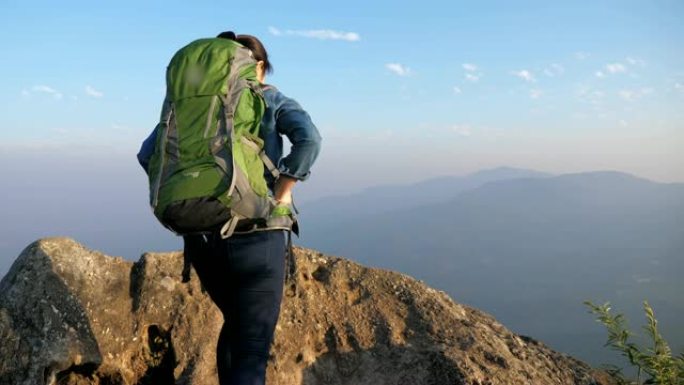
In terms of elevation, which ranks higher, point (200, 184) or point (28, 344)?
point (200, 184)

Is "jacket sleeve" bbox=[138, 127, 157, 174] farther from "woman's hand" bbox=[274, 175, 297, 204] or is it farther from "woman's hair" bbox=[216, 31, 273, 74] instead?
"woman's hand" bbox=[274, 175, 297, 204]

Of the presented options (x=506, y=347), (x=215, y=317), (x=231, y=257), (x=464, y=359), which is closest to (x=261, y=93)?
(x=231, y=257)

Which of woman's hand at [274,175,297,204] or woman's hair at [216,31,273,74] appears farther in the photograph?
woman's hair at [216,31,273,74]

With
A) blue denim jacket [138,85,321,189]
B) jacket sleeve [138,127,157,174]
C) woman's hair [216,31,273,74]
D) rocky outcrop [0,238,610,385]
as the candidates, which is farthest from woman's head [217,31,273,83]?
rocky outcrop [0,238,610,385]

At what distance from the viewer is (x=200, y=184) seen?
11.1ft

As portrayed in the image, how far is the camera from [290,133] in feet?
12.5

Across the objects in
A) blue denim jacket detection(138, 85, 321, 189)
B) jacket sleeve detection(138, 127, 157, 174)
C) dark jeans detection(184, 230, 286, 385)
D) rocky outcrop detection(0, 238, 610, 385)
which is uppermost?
blue denim jacket detection(138, 85, 321, 189)

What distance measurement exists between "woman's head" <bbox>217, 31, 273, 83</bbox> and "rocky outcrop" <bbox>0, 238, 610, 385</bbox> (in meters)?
3.56

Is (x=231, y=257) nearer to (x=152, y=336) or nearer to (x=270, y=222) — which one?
(x=270, y=222)

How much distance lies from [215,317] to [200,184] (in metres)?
3.49

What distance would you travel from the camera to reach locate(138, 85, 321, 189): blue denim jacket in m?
3.75

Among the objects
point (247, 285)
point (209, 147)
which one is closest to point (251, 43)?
point (209, 147)

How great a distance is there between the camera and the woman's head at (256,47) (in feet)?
12.9

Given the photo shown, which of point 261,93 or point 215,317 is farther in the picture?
point 215,317
